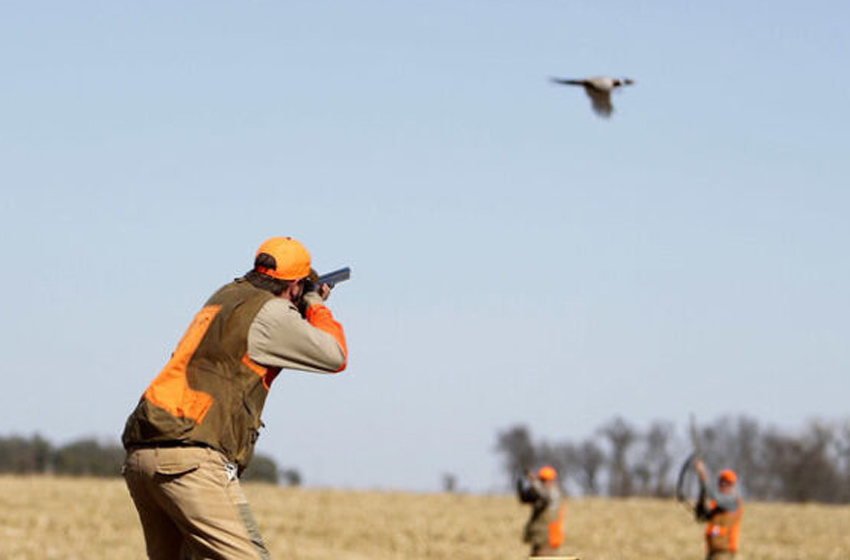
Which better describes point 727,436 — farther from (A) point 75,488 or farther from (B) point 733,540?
(B) point 733,540

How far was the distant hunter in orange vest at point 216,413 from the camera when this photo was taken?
266 inches

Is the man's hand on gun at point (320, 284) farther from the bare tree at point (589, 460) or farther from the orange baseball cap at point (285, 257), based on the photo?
the bare tree at point (589, 460)

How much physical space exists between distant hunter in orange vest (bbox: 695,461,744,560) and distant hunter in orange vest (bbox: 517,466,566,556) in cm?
231

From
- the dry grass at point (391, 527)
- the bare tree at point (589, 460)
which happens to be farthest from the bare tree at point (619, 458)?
the dry grass at point (391, 527)

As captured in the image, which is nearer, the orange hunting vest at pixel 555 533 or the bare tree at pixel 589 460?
the orange hunting vest at pixel 555 533

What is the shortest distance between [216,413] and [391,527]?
25.4 m

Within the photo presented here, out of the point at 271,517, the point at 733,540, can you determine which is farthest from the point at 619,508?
the point at 733,540

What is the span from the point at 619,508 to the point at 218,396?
140ft

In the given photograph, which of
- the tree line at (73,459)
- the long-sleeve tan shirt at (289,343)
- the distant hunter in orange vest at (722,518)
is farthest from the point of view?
the tree line at (73,459)

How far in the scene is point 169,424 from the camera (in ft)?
22.1

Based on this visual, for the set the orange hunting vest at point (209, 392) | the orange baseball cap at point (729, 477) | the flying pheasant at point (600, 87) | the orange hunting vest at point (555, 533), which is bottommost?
the orange hunting vest at point (555, 533)

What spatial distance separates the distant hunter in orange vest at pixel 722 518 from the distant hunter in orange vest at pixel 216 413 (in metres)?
15.0

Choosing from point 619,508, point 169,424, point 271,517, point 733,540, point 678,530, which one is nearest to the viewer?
point 169,424

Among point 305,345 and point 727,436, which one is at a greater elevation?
point 727,436
